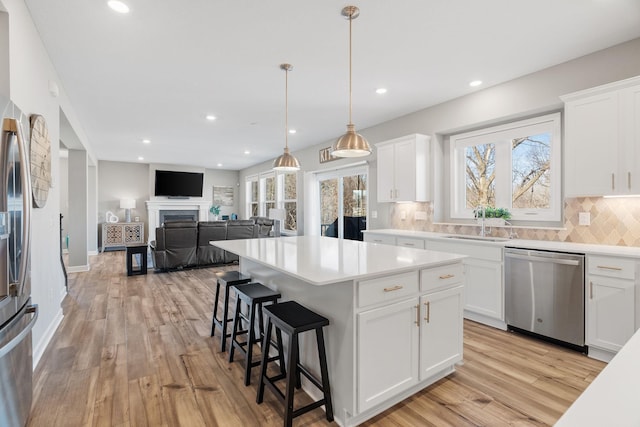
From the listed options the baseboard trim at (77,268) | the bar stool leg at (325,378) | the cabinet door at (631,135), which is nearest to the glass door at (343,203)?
the cabinet door at (631,135)

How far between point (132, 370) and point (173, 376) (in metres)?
0.36

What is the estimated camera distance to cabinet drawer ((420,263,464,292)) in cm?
209

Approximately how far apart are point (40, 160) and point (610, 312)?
4760mm

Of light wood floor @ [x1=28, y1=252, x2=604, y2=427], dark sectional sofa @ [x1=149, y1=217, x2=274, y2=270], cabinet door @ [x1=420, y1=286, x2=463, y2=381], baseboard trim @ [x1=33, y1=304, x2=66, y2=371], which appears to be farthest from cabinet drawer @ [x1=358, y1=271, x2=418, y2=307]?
dark sectional sofa @ [x1=149, y1=217, x2=274, y2=270]

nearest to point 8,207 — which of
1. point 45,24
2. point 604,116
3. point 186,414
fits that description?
point 186,414

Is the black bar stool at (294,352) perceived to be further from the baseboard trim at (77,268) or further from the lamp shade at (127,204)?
the lamp shade at (127,204)

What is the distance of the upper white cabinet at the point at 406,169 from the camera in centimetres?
434

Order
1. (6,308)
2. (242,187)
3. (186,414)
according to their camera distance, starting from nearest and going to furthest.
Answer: (6,308)
(186,414)
(242,187)

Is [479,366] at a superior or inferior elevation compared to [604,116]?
inferior

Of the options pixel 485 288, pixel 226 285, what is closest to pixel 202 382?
pixel 226 285

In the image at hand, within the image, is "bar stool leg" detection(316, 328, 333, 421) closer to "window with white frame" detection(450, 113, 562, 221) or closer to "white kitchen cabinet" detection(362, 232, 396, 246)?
"white kitchen cabinet" detection(362, 232, 396, 246)

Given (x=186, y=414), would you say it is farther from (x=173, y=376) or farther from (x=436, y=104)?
(x=436, y=104)

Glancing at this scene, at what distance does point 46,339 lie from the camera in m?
2.87

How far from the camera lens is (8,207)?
154 cm
